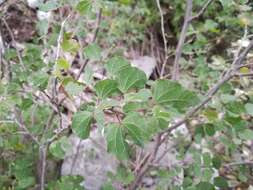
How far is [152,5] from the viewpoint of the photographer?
3.36 metres

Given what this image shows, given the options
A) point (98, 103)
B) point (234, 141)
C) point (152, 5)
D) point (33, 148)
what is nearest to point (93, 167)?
point (33, 148)

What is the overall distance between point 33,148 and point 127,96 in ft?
2.97

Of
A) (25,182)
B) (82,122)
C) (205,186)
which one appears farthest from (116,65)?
(25,182)

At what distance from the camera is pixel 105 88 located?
2.85ft

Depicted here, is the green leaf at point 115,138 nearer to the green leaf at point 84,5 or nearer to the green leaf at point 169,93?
the green leaf at point 169,93

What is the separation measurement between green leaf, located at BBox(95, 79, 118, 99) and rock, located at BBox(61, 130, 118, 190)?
1.17 metres

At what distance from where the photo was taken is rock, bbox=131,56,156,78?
3.00 meters

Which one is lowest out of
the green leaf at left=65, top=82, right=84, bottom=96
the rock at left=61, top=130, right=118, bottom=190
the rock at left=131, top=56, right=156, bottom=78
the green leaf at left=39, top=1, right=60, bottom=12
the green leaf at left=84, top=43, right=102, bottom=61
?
the rock at left=61, top=130, right=118, bottom=190

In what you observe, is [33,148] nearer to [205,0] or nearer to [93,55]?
[93,55]

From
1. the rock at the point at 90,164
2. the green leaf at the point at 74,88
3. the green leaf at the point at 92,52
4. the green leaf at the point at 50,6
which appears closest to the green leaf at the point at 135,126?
the green leaf at the point at 74,88

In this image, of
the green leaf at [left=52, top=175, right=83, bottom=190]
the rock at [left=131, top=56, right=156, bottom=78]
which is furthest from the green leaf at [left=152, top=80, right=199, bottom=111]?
the rock at [left=131, top=56, right=156, bottom=78]

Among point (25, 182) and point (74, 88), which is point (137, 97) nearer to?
point (74, 88)

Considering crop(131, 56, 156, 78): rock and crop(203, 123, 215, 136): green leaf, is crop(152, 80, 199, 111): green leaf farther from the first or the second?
crop(131, 56, 156, 78): rock

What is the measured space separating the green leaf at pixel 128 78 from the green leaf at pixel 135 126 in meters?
0.07
